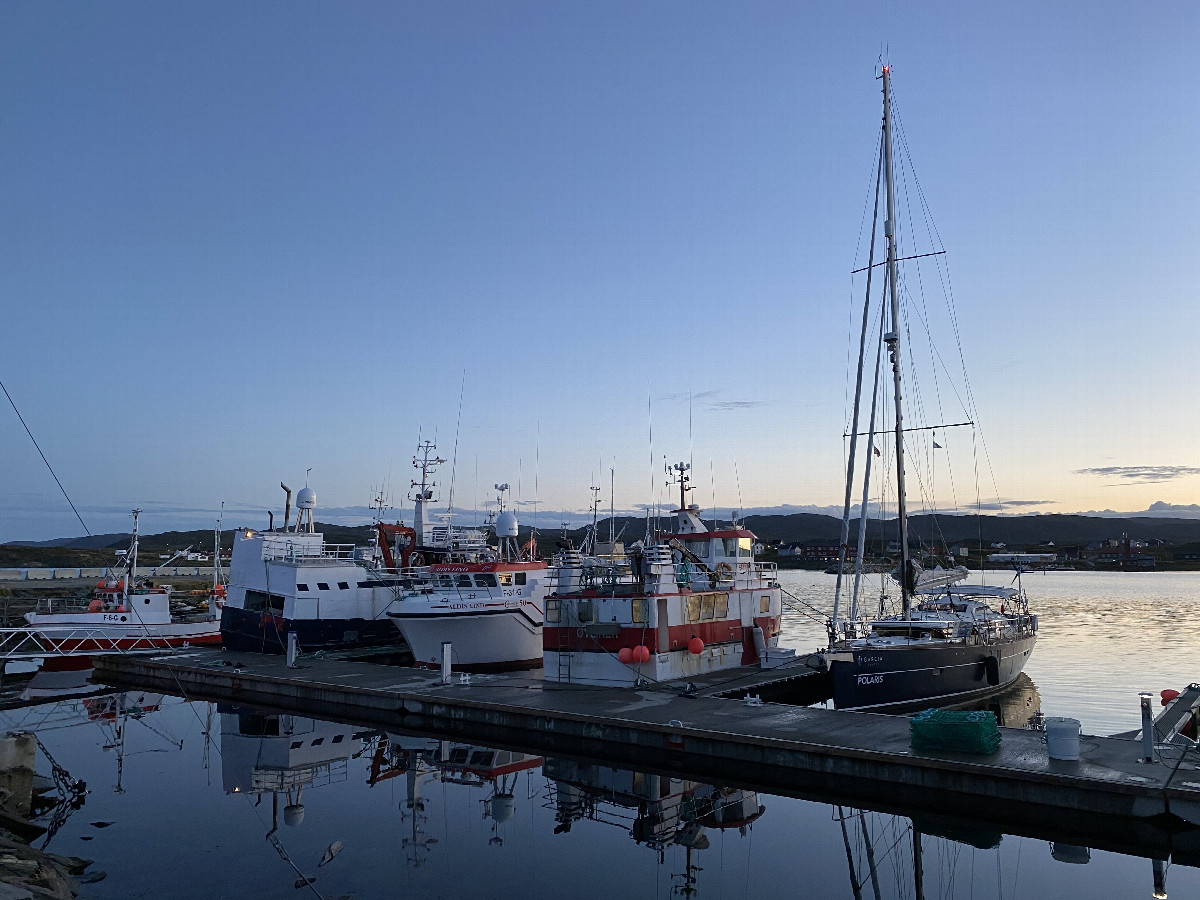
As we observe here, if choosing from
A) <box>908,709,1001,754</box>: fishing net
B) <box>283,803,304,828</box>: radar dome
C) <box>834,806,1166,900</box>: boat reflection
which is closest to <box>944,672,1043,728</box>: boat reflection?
<box>908,709,1001,754</box>: fishing net

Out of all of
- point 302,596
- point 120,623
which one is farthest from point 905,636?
point 120,623

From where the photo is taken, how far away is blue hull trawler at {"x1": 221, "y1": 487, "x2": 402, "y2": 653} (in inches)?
1521

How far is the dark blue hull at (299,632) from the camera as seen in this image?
127 ft

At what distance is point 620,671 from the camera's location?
88.9 ft

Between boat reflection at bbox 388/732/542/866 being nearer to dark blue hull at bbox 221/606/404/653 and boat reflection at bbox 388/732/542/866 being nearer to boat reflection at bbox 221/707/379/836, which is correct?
boat reflection at bbox 221/707/379/836

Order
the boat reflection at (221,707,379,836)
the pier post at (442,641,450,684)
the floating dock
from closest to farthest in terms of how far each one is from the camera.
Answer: the floating dock, the boat reflection at (221,707,379,836), the pier post at (442,641,450,684)

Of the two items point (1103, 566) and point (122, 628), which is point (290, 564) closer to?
point (122, 628)

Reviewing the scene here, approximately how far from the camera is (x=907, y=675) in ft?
80.5

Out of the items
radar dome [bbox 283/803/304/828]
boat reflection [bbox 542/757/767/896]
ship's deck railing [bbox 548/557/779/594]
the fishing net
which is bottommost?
radar dome [bbox 283/803/304/828]

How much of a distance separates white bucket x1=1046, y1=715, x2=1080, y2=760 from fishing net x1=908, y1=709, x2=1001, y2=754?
1.02m

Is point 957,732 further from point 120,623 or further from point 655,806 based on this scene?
point 120,623

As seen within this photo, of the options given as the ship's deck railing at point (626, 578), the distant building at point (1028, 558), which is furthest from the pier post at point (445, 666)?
the distant building at point (1028, 558)

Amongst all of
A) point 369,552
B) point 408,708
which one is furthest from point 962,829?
point 369,552

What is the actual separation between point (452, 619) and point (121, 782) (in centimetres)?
1508
